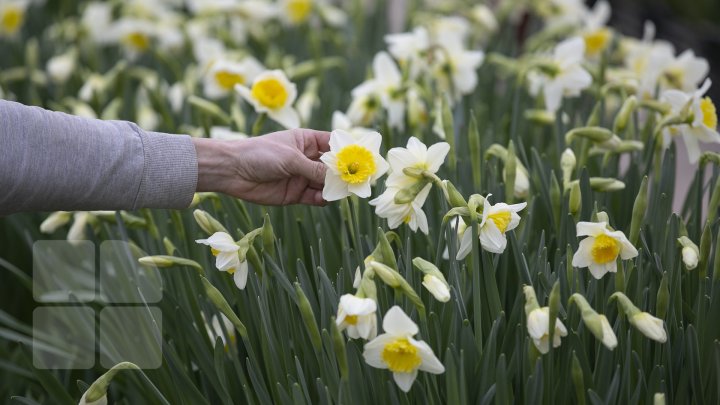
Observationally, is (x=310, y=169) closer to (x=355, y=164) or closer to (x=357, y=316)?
(x=355, y=164)

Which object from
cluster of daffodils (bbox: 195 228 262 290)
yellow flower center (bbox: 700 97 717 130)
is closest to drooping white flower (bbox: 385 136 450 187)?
cluster of daffodils (bbox: 195 228 262 290)

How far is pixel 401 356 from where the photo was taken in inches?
46.4

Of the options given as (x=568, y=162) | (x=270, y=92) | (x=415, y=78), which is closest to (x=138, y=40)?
(x=415, y=78)

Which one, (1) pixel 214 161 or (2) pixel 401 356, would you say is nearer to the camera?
(2) pixel 401 356

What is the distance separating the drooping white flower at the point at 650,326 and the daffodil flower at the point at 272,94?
0.97 m

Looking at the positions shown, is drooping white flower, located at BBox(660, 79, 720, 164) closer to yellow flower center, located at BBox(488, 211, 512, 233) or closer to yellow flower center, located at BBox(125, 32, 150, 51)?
yellow flower center, located at BBox(488, 211, 512, 233)

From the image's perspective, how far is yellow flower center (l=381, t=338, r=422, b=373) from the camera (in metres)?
1.16

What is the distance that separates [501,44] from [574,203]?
1.85 m

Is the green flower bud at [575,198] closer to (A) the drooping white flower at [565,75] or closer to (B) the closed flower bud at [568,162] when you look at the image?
(B) the closed flower bud at [568,162]

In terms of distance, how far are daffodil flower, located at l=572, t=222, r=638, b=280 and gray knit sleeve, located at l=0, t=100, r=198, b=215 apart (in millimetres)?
655

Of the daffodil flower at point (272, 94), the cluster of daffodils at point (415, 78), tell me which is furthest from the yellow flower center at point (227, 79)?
the daffodil flower at point (272, 94)

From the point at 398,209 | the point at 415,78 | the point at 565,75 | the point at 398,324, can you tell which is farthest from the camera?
the point at 415,78

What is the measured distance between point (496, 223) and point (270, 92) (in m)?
0.77

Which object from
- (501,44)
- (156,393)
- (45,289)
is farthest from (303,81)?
(156,393)
